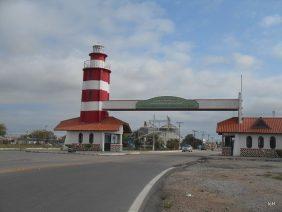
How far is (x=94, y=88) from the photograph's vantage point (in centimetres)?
6481

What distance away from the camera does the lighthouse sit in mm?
63531

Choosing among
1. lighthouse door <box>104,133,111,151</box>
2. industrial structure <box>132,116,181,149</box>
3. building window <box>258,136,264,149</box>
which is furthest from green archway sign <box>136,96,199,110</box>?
industrial structure <box>132,116,181,149</box>

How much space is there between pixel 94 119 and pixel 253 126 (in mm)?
19636

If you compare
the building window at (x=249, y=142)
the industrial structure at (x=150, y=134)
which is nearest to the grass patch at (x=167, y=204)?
the building window at (x=249, y=142)

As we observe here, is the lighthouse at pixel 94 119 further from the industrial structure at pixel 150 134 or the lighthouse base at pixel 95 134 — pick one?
the industrial structure at pixel 150 134

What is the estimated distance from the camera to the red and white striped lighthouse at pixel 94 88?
212ft

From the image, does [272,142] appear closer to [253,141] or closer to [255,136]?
[255,136]

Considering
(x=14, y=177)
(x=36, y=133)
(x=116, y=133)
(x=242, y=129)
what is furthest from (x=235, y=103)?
(x=36, y=133)

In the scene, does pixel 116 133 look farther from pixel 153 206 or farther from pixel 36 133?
pixel 36 133

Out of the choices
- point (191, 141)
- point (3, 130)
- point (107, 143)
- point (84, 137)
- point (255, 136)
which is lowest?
point (107, 143)

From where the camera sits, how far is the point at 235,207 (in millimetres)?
12086

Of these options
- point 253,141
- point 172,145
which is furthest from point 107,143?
point 172,145

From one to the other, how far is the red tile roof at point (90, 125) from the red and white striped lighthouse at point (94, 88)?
31.3 inches

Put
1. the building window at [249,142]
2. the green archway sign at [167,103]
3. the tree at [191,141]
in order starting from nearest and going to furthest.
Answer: the building window at [249,142] < the green archway sign at [167,103] < the tree at [191,141]
